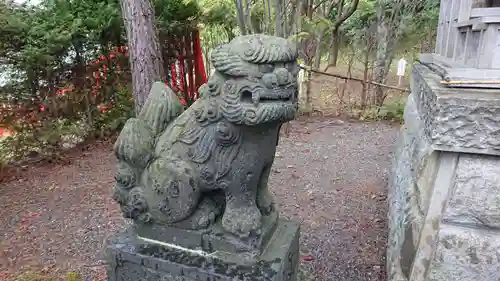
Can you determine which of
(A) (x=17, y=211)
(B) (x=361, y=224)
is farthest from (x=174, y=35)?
(B) (x=361, y=224)

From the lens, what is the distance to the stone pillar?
5.13ft

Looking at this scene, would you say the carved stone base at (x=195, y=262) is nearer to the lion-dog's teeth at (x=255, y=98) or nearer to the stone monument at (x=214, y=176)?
the stone monument at (x=214, y=176)

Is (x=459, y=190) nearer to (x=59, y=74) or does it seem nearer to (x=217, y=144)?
(x=217, y=144)

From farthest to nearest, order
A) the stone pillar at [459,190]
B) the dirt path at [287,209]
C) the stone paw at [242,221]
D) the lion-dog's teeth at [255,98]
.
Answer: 1. the dirt path at [287,209]
2. the stone paw at [242,221]
3. the stone pillar at [459,190]
4. the lion-dog's teeth at [255,98]

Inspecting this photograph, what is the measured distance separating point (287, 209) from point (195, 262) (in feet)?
5.91

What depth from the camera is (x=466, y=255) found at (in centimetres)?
168

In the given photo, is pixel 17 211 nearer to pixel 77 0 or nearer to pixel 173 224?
pixel 173 224

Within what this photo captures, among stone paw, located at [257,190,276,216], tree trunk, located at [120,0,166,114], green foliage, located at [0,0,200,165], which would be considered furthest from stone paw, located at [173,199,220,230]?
green foliage, located at [0,0,200,165]

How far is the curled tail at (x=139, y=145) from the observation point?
1763 millimetres

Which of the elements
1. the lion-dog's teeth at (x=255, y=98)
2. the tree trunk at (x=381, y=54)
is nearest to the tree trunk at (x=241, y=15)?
the tree trunk at (x=381, y=54)

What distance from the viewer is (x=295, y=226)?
6.77ft

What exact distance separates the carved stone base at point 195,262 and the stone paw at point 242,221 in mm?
126

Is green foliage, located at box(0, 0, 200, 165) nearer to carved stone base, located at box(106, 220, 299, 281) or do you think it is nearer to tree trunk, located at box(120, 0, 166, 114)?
tree trunk, located at box(120, 0, 166, 114)

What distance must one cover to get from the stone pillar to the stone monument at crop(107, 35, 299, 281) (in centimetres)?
64
